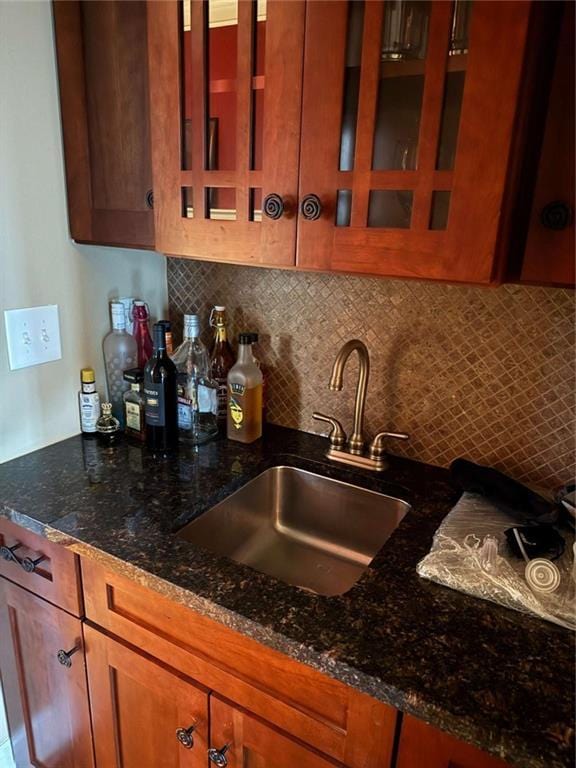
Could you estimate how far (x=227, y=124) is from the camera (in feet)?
3.01

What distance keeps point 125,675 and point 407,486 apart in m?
0.69

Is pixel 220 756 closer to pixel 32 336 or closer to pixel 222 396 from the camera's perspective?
Answer: pixel 222 396

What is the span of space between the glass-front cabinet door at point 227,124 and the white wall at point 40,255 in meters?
0.29

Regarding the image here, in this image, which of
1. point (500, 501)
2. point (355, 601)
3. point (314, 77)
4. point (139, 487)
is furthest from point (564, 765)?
point (314, 77)

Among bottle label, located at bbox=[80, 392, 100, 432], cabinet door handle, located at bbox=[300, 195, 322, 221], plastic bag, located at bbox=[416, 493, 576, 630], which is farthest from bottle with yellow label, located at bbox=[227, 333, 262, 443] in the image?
plastic bag, located at bbox=[416, 493, 576, 630]

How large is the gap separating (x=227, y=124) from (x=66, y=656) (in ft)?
3.55

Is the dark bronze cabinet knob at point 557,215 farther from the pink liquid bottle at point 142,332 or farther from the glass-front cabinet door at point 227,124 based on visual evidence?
the pink liquid bottle at point 142,332

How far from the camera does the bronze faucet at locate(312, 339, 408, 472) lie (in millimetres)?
1135

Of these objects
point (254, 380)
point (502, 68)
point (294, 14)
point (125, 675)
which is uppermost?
point (294, 14)

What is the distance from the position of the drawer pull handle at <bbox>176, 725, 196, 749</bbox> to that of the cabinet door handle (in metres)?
0.91

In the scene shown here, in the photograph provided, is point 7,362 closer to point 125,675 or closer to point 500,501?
point 125,675

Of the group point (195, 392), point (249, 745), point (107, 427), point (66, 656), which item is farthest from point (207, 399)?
point (249, 745)

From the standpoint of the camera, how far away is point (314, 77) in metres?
0.80

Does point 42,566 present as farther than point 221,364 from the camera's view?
No
